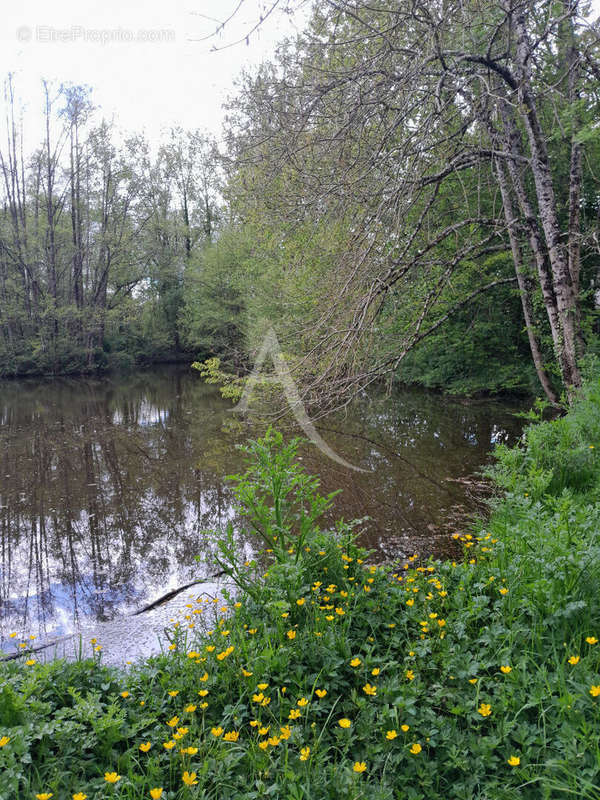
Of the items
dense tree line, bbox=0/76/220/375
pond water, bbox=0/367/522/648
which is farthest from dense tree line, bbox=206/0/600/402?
dense tree line, bbox=0/76/220/375

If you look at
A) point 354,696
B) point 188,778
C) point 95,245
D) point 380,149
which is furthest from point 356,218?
point 95,245

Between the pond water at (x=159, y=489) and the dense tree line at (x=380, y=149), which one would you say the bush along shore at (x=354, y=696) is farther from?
the dense tree line at (x=380, y=149)

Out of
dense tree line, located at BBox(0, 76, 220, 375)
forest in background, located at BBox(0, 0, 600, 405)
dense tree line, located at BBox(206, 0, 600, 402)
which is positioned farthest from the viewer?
dense tree line, located at BBox(0, 76, 220, 375)

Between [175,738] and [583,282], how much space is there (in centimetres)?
1113

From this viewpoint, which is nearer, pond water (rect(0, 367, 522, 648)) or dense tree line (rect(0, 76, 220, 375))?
pond water (rect(0, 367, 522, 648))

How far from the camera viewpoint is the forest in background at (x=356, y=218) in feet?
13.5

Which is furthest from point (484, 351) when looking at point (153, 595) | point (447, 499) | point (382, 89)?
point (153, 595)

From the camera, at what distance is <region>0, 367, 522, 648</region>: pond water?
4605 millimetres

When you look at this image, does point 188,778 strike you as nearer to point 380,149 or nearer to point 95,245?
point 380,149

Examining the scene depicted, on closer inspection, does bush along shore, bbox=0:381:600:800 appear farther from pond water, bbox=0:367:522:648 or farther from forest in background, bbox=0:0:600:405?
forest in background, bbox=0:0:600:405

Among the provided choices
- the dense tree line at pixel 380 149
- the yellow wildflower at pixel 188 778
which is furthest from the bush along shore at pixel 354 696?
the dense tree line at pixel 380 149

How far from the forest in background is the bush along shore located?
2.11 metres

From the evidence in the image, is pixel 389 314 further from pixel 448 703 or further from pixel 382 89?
pixel 448 703

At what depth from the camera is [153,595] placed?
4.30 m
